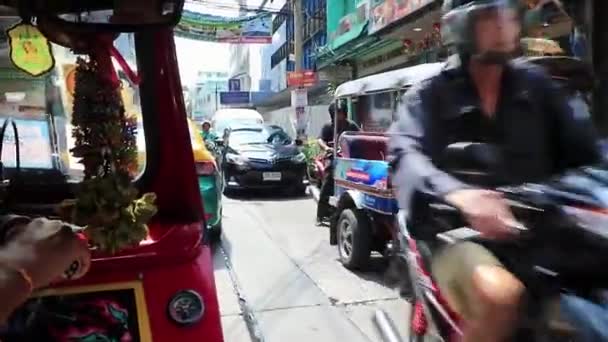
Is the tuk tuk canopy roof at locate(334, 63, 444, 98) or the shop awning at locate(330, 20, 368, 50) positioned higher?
the shop awning at locate(330, 20, 368, 50)

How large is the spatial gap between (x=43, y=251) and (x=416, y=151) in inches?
54.5

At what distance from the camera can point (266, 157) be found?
12.4m

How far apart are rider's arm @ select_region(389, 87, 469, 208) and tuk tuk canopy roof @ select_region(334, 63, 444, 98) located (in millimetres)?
3041

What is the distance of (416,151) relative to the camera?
2197 millimetres

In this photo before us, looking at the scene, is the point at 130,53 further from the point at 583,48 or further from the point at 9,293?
the point at 583,48

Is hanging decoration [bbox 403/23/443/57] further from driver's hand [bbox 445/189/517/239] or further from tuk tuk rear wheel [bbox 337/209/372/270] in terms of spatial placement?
driver's hand [bbox 445/189/517/239]

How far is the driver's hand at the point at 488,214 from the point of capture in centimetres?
169

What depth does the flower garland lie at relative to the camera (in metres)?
1.96

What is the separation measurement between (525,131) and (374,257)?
4859 mm

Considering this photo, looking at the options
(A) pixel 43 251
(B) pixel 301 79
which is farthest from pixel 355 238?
(B) pixel 301 79

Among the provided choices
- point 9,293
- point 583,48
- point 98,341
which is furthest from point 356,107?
point 9,293

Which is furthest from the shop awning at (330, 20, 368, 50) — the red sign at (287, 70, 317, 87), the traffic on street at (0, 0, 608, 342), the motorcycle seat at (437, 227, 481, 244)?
the motorcycle seat at (437, 227, 481, 244)

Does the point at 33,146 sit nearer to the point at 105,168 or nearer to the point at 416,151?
the point at 105,168

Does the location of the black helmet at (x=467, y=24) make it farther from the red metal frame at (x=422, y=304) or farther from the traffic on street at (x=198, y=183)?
the red metal frame at (x=422, y=304)
